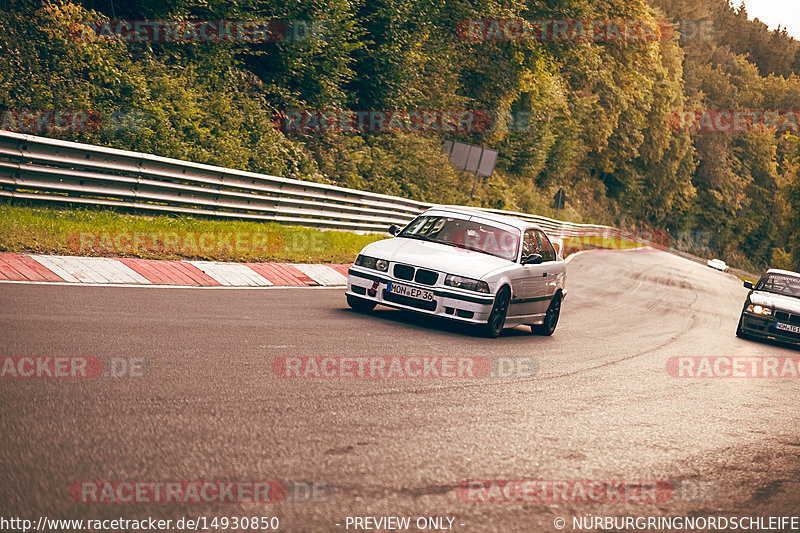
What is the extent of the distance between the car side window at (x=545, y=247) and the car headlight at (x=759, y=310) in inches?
209

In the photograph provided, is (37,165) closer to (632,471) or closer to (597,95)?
(632,471)

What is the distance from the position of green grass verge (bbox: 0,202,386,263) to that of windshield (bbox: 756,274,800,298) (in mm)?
8138

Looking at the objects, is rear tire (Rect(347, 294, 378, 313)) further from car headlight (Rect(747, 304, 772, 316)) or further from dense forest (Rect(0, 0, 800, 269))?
car headlight (Rect(747, 304, 772, 316))

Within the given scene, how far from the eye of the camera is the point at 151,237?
12.7 m

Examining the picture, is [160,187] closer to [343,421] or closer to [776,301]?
[343,421]

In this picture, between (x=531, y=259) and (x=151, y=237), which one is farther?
(x=151, y=237)

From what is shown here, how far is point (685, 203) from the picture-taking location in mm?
82750

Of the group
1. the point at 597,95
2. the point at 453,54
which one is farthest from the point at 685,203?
the point at 453,54

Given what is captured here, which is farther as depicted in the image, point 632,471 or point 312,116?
point 312,116

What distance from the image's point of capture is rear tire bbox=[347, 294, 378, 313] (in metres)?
10.8

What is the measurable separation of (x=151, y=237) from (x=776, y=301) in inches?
432

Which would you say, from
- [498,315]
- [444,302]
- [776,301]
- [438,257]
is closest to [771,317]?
[776,301]

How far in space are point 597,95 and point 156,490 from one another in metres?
57.0

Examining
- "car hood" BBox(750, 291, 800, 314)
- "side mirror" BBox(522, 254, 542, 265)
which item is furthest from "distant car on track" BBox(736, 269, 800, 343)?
"side mirror" BBox(522, 254, 542, 265)
